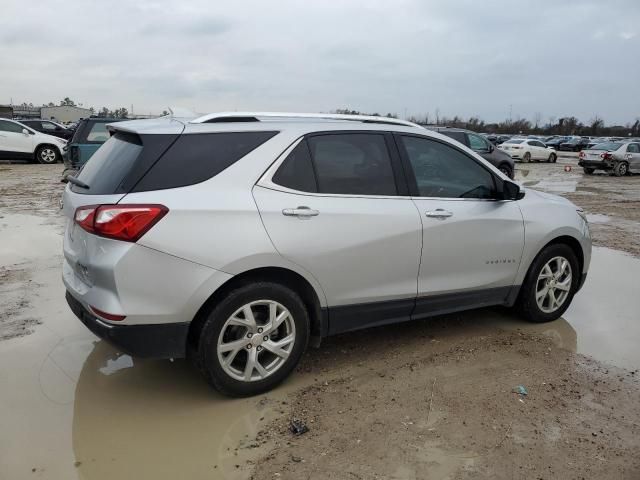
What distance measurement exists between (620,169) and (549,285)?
71.1 feet

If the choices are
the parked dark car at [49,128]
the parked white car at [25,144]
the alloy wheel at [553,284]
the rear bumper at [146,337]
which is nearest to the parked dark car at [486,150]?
the alloy wheel at [553,284]

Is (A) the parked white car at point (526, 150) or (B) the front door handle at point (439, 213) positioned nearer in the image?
(B) the front door handle at point (439, 213)

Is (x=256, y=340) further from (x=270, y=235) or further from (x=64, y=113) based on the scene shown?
(x=64, y=113)

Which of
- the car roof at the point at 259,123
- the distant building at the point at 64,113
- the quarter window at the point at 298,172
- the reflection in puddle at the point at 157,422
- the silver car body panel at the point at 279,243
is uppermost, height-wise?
the distant building at the point at 64,113

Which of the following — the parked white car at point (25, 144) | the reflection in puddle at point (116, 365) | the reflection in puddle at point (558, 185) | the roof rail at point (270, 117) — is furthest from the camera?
the parked white car at point (25, 144)

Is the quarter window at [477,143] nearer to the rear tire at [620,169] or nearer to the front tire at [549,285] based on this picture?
the rear tire at [620,169]

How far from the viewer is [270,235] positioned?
10.8 ft

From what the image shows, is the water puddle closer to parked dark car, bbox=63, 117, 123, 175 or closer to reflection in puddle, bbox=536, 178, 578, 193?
parked dark car, bbox=63, 117, 123, 175

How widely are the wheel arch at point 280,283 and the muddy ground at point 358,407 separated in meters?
0.42

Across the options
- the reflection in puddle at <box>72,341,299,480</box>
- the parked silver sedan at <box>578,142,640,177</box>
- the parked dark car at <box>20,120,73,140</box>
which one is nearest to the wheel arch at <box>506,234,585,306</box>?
the reflection in puddle at <box>72,341,299,480</box>

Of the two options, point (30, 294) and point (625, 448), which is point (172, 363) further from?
point (625, 448)

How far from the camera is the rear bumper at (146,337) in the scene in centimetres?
307

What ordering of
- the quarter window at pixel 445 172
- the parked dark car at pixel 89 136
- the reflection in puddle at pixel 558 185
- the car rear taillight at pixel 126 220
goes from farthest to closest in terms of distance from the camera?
the reflection in puddle at pixel 558 185, the parked dark car at pixel 89 136, the quarter window at pixel 445 172, the car rear taillight at pixel 126 220

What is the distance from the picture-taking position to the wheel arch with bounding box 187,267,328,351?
3.24 meters
